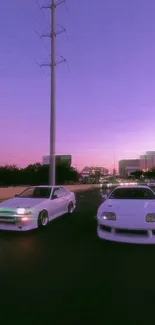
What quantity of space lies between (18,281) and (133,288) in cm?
177

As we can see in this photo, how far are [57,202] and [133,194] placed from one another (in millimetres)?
3005

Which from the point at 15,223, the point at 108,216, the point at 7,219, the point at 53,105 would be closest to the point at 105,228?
the point at 108,216

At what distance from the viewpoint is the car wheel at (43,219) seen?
8609mm

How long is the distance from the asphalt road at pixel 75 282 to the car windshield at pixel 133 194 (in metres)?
1.64

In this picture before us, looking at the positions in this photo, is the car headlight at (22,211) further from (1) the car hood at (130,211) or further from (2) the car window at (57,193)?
(1) the car hood at (130,211)

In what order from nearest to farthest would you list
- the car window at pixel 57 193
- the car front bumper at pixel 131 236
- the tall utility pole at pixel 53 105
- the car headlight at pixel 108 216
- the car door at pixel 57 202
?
the car front bumper at pixel 131 236 < the car headlight at pixel 108 216 < the car door at pixel 57 202 < the car window at pixel 57 193 < the tall utility pole at pixel 53 105

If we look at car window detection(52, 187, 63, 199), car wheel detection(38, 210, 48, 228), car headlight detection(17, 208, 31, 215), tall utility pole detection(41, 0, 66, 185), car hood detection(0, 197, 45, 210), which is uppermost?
tall utility pole detection(41, 0, 66, 185)

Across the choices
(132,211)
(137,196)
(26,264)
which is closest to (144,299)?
(26,264)

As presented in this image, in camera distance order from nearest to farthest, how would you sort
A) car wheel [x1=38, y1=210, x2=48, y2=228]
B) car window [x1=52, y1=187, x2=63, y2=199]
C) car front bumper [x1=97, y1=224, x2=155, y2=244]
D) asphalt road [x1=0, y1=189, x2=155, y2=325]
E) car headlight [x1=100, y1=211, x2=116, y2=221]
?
asphalt road [x1=0, y1=189, x2=155, y2=325] < car front bumper [x1=97, y1=224, x2=155, y2=244] < car headlight [x1=100, y1=211, x2=116, y2=221] < car wheel [x1=38, y1=210, x2=48, y2=228] < car window [x1=52, y1=187, x2=63, y2=199]

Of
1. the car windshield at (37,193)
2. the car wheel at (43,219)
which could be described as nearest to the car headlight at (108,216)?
the car wheel at (43,219)

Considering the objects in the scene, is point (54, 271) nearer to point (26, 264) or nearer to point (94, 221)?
point (26, 264)

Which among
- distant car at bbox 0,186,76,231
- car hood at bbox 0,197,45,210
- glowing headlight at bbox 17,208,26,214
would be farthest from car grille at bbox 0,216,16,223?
car hood at bbox 0,197,45,210

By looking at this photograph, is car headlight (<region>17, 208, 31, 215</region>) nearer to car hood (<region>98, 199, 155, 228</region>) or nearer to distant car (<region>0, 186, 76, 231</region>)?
distant car (<region>0, 186, 76, 231</region>)

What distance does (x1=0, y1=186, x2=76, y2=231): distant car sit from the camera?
26.0 feet
